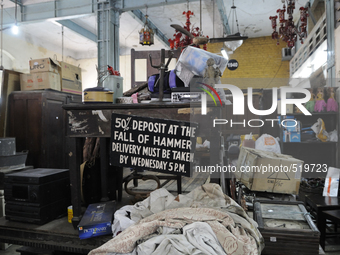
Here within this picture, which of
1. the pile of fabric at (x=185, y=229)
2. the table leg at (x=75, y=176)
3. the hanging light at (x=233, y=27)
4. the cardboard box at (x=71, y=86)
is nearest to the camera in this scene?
the pile of fabric at (x=185, y=229)

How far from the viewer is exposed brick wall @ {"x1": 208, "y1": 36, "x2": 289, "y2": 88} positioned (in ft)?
29.6

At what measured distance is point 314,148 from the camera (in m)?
5.26

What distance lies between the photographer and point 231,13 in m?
7.35

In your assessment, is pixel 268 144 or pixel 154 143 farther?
pixel 268 144

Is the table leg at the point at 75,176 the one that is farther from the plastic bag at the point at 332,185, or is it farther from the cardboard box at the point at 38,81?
the plastic bag at the point at 332,185

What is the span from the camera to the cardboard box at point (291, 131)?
16.1 feet

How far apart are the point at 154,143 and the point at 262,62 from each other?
8038 mm

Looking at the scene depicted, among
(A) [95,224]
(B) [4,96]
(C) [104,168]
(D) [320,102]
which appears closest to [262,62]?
(D) [320,102]

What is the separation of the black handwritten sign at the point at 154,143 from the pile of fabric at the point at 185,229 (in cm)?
27

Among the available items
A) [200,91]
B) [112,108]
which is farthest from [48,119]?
[200,91]

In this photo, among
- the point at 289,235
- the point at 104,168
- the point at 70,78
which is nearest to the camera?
the point at 289,235

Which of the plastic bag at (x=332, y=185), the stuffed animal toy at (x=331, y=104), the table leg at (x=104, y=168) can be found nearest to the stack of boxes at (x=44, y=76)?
the table leg at (x=104, y=168)

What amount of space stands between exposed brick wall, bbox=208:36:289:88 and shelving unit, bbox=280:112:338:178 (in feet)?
13.9

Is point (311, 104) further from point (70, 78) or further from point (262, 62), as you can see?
point (262, 62)
